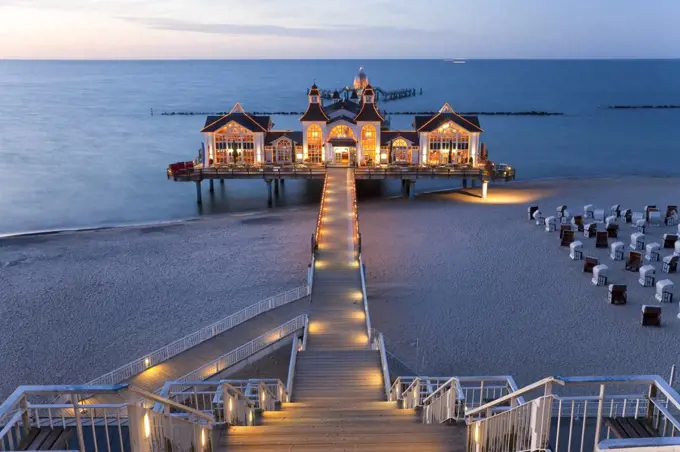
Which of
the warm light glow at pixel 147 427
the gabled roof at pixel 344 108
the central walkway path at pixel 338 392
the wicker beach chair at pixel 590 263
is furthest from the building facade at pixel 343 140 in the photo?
the warm light glow at pixel 147 427

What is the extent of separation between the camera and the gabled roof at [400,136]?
141ft

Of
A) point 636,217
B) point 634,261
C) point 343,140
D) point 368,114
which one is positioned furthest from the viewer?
point 368,114

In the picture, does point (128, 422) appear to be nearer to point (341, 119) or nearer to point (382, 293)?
point (382, 293)

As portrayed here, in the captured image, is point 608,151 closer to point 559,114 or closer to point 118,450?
point 559,114

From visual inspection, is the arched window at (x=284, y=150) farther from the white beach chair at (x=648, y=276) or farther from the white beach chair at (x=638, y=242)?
A: the white beach chair at (x=648, y=276)

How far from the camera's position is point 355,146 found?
42.9m

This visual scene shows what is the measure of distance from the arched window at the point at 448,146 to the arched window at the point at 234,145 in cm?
1280

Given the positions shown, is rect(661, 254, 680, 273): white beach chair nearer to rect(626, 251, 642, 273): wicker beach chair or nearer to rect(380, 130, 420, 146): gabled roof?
rect(626, 251, 642, 273): wicker beach chair

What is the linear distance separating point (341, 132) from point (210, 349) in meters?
28.6

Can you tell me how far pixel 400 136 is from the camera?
4319cm

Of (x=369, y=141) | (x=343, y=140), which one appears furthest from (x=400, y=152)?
(x=343, y=140)

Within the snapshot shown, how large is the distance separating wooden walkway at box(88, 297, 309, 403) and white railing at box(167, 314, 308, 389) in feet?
2.14

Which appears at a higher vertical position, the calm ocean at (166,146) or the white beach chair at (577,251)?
the calm ocean at (166,146)

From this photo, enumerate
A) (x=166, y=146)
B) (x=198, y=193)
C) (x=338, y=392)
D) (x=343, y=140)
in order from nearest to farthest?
(x=338, y=392) < (x=343, y=140) < (x=198, y=193) < (x=166, y=146)
